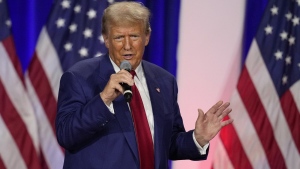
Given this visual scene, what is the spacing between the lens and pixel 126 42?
7.64 feet

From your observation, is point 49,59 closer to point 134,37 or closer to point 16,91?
point 16,91

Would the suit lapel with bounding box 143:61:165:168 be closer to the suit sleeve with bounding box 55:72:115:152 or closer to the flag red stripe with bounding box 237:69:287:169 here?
the suit sleeve with bounding box 55:72:115:152

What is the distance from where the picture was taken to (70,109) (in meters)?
2.24

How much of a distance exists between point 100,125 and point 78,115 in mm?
87

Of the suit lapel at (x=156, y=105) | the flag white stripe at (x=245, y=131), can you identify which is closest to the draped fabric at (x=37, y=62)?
the flag white stripe at (x=245, y=131)

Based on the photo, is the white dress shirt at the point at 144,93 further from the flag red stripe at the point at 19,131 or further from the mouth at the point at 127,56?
the flag red stripe at the point at 19,131

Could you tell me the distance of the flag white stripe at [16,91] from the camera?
141 inches

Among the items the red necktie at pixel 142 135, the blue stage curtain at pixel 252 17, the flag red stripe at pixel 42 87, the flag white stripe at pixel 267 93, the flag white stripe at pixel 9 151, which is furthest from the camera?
the blue stage curtain at pixel 252 17

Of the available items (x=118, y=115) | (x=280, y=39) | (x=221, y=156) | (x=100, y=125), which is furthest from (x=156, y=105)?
(x=280, y=39)

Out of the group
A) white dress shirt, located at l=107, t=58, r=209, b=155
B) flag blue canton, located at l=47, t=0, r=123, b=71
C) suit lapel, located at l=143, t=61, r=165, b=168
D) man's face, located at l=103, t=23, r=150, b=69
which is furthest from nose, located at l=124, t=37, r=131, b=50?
flag blue canton, located at l=47, t=0, r=123, b=71

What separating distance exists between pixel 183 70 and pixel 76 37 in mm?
791

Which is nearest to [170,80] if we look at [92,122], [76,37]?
[92,122]

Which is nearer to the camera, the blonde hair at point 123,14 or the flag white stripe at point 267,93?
the blonde hair at point 123,14

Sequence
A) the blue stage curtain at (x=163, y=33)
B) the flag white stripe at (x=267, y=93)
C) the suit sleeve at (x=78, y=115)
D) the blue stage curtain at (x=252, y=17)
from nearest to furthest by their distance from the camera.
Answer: the suit sleeve at (x=78, y=115) → the blue stage curtain at (x=163, y=33) → the flag white stripe at (x=267, y=93) → the blue stage curtain at (x=252, y=17)
